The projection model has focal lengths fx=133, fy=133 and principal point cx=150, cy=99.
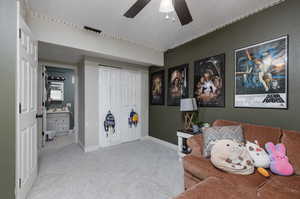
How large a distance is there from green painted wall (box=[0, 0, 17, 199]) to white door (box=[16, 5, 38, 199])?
0.19ft

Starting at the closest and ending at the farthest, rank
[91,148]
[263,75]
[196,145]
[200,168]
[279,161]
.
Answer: [279,161], [200,168], [196,145], [263,75], [91,148]

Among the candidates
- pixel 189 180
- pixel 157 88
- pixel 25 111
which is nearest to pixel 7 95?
pixel 25 111

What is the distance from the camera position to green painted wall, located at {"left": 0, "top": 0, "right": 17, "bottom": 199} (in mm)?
1287

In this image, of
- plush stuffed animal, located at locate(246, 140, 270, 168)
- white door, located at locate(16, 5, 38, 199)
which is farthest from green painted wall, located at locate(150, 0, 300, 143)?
white door, located at locate(16, 5, 38, 199)

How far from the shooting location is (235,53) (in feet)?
7.47

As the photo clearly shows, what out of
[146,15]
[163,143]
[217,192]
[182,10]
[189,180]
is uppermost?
[146,15]

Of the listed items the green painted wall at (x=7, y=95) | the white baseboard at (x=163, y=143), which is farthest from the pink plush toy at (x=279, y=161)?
the green painted wall at (x=7, y=95)

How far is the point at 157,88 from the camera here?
3918 mm

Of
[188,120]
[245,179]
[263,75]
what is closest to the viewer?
[245,179]

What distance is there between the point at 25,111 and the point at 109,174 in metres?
1.48

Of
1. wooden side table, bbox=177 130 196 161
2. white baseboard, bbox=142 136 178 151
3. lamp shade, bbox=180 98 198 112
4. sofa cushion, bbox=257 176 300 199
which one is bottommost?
white baseboard, bbox=142 136 178 151

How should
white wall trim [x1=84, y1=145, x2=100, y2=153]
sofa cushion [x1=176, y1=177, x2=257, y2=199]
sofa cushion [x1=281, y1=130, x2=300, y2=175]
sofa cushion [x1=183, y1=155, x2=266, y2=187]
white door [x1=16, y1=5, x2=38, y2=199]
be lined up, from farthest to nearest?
white wall trim [x1=84, y1=145, x2=100, y2=153] < white door [x1=16, y1=5, x2=38, y2=199] < sofa cushion [x1=281, y1=130, x2=300, y2=175] < sofa cushion [x1=183, y1=155, x2=266, y2=187] < sofa cushion [x1=176, y1=177, x2=257, y2=199]

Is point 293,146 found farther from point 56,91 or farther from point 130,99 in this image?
point 56,91

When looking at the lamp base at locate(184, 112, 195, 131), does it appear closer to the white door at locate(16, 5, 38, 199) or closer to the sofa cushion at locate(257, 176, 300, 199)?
the sofa cushion at locate(257, 176, 300, 199)
